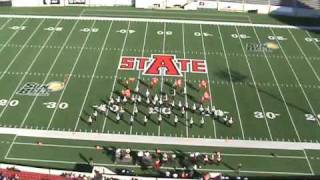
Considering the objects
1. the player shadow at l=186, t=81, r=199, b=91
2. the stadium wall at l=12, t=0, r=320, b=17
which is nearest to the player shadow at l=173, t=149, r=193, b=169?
the player shadow at l=186, t=81, r=199, b=91

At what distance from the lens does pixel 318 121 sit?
82.0 feet

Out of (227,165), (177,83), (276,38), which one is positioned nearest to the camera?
(227,165)

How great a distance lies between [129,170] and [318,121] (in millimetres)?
8991

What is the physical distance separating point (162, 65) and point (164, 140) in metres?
7.44

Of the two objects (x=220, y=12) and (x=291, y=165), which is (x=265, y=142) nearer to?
(x=291, y=165)

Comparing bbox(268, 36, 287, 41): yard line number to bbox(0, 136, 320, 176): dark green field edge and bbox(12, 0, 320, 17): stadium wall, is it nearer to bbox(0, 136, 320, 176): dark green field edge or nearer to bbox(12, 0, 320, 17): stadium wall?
bbox(12, 0, 320, 17): stadium wall

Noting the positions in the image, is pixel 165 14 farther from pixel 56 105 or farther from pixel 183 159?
pixel 183 159

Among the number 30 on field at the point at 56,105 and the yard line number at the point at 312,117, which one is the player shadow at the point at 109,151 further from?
the yard line number at the point at 312,117

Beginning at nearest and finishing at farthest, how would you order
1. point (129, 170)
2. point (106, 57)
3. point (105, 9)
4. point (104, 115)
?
point (129, 170)
point (104, 115)
point (106, 57)
point (105, 9)

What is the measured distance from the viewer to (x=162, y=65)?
97.8ft

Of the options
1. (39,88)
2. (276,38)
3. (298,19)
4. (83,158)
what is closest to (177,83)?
(39,88)

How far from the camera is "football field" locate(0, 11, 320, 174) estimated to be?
78.9 ft

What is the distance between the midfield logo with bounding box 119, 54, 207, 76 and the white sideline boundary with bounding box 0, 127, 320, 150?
6205 millimetres

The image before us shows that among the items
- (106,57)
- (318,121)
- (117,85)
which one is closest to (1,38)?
(106,57)
